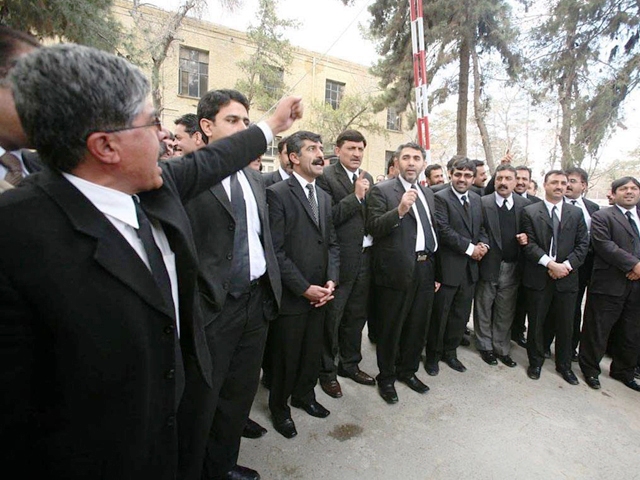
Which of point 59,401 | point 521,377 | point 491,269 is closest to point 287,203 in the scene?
point 59,401

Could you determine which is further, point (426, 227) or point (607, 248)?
point (607, 248)

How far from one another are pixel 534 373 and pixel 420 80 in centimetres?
309

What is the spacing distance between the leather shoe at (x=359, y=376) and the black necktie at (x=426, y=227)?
1275 millimetres

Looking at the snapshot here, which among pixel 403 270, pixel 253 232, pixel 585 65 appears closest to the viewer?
pixel 253 232

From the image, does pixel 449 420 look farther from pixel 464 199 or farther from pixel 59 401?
pixel 59 401

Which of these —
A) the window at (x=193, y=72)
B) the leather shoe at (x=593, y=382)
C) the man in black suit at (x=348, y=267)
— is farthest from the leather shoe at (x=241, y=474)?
the window at (x=193, y=72)

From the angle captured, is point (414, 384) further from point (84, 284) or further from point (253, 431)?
point (84, 284)

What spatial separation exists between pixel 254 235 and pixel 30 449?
50.6 inches

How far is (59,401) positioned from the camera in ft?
2.99

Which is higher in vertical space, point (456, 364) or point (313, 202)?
point (313, 202)

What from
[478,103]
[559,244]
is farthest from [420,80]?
[478,103]

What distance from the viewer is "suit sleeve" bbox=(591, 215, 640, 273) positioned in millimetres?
3365

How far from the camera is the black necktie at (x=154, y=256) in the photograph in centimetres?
106

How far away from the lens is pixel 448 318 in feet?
11.9
